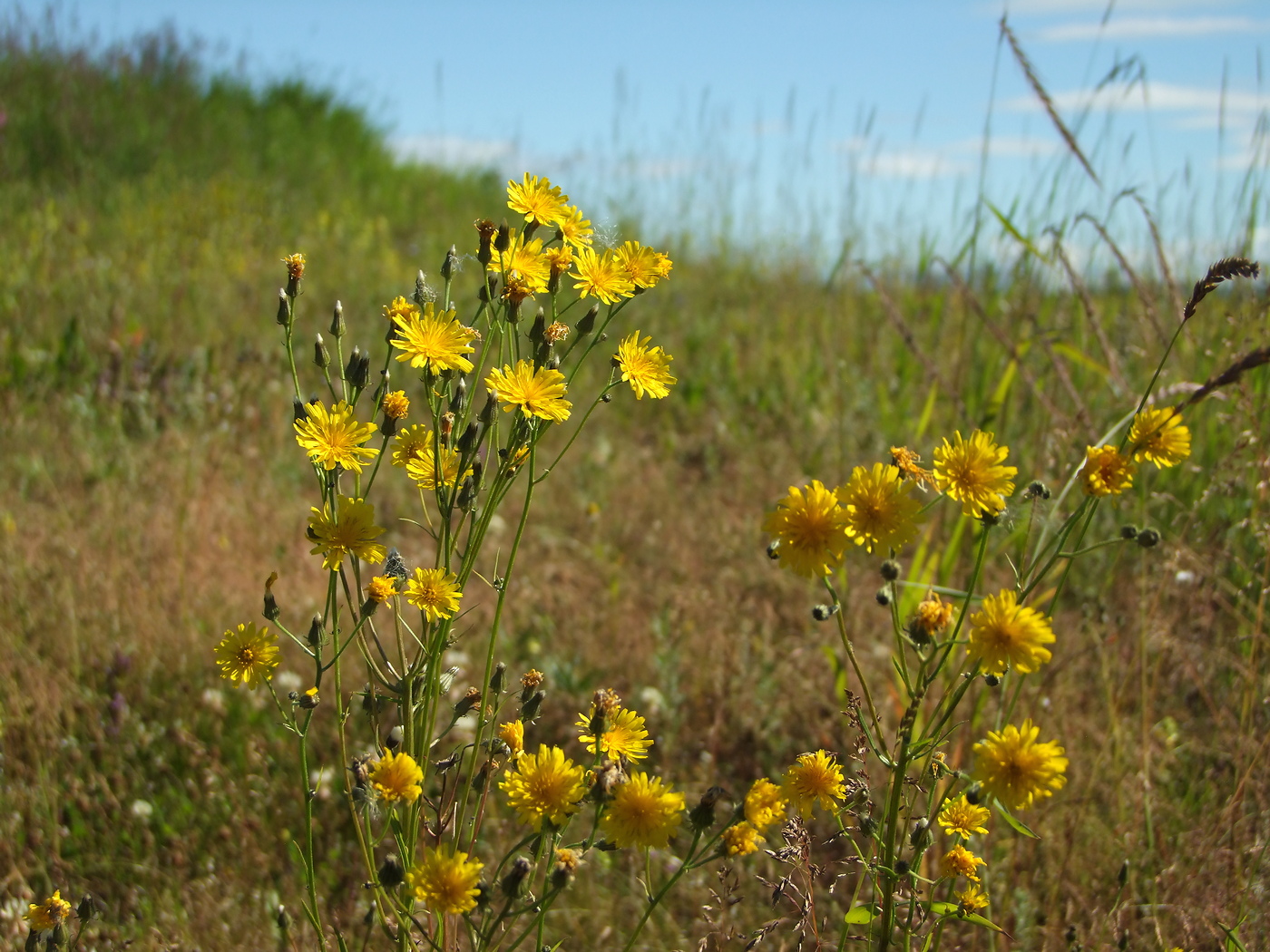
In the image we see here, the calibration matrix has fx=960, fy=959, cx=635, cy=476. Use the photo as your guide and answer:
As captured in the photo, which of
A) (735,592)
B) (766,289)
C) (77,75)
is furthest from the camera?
(77,75)

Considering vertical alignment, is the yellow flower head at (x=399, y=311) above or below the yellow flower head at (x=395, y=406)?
above

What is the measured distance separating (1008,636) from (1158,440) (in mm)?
299

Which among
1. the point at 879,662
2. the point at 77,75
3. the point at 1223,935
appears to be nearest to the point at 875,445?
the point at 879,662

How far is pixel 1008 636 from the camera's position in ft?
3.02

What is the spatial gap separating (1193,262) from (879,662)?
2064 millimetres

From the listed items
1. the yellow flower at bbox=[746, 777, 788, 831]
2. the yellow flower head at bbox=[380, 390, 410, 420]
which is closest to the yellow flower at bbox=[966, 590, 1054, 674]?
the yellow flower at bbox=[746, 777, 788, 831]

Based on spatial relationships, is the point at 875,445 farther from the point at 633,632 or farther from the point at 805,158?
the point at 805,158

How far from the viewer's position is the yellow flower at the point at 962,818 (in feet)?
3.73

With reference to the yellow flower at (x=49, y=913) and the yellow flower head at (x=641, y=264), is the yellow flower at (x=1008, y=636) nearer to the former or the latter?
the yellow flower head at (x=641, y=264)

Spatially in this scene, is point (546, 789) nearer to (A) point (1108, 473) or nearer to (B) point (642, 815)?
(B) point (642, 815)

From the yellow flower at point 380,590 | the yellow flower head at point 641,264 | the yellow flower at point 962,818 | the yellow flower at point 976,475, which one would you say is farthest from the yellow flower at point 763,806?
the yellow flower head at point 641,264

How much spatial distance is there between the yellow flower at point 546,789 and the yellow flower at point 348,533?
272 millimetres

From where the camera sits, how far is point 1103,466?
3.34ft

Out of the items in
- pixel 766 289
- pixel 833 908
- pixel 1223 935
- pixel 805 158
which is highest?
pixel 805 158
